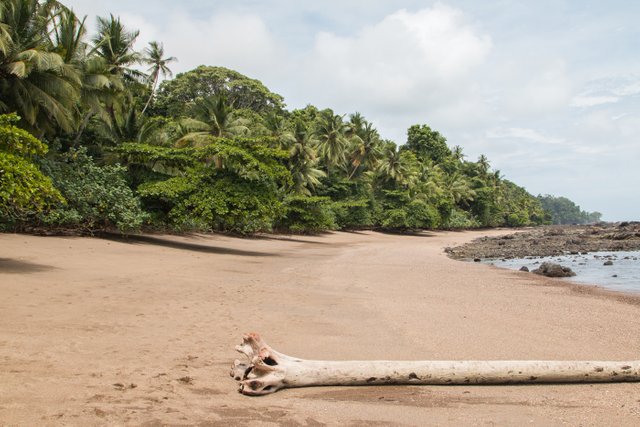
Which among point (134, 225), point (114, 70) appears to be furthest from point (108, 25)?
point (134, 225)

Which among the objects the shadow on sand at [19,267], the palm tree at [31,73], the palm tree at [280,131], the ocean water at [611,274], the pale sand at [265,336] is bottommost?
the pale sand at [265,336]

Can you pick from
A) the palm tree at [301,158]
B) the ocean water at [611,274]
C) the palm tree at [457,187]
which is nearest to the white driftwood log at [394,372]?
the ocean water at [611,274]

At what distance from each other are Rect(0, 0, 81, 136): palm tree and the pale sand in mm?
6504

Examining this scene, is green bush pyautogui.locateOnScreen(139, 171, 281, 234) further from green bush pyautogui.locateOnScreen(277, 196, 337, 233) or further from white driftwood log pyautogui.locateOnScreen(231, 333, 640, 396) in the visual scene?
white driftwood log pyautogui.locateOnScreen(231, 333, 640, 396)

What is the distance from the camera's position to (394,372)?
515 centimetres

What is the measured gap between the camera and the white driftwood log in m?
4.89

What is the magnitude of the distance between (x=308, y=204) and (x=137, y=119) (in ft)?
48.5

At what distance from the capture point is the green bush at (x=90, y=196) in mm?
19984

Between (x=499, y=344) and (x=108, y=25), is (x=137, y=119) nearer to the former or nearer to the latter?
(x=108, y=25)

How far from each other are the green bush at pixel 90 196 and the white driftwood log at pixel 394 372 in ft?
55.7

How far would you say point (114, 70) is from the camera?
30078 mm

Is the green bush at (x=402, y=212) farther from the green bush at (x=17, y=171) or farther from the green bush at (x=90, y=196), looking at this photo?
the green bush at (x=17, y=171)

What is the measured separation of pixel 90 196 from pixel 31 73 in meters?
5.28

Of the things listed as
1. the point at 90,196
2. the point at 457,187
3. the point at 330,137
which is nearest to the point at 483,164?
the point at 457,187
